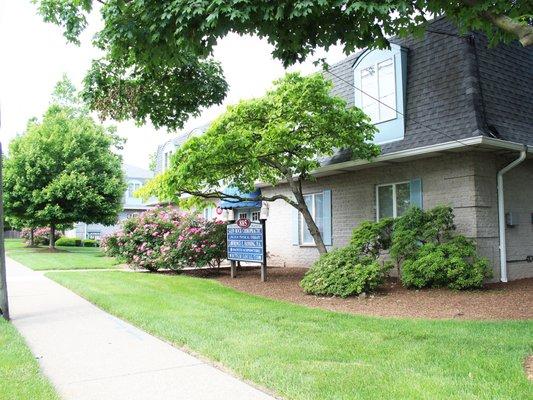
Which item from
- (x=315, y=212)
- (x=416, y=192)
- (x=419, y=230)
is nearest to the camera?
(x=419, y=230)

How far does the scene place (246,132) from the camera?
36.1 ft

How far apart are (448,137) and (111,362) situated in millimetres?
8099

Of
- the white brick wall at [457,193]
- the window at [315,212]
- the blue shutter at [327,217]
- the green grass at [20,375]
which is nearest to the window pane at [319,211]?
the window at [315,212]

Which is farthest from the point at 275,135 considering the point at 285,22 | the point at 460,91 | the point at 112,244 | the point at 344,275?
the point at 112,244

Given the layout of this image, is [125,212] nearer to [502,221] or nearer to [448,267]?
[502,221]

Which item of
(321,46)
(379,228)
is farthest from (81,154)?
(321,46)

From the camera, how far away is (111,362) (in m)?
5.66

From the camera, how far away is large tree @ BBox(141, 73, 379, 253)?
1082 centimetres

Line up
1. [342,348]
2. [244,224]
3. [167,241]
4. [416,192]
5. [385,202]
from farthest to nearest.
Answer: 1. [167,241]
2. [244,224]
3. [385,202]
4. [416,192]
5. [342,348]

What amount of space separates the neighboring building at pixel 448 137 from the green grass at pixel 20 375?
27.8 ft

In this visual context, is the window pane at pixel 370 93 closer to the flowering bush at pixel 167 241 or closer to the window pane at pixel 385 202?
the window pane at pixel 385 202

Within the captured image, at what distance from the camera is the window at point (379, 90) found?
1248cm

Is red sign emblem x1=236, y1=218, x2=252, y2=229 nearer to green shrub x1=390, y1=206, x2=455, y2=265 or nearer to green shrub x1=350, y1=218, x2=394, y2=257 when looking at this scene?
green shrub x1=350, y1=218, x2=394, y2=257

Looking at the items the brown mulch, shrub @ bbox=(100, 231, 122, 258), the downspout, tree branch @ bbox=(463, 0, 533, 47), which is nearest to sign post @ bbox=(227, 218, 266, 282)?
the brown mulch
